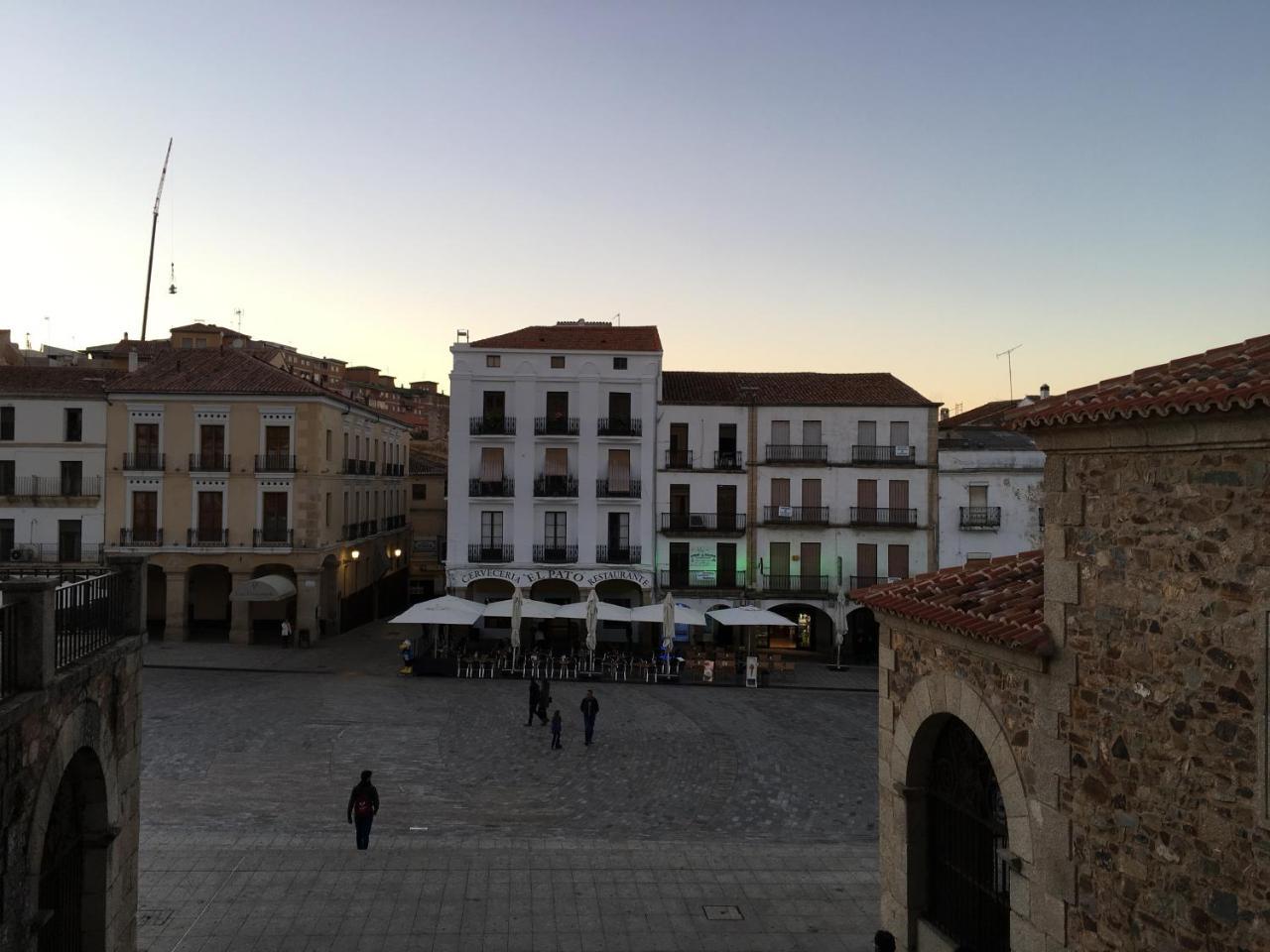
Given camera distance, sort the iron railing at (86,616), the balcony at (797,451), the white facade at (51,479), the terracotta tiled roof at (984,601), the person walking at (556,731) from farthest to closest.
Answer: the balcony at (797,451) → the white facade at (51,479) → the person walking at (556,731) → the iron railing at (86,616) → the terracotta tiled roof at (984,601)

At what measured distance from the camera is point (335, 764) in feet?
63.6

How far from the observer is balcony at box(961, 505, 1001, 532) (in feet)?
114

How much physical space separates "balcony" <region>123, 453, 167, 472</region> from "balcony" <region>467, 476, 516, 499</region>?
39.0ft

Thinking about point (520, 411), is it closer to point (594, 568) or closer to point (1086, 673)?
point (594, 568)

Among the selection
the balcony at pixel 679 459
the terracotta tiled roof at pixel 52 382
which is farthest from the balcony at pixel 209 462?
the balcony at pixel 679 459

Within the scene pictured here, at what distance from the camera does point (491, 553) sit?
3472cm

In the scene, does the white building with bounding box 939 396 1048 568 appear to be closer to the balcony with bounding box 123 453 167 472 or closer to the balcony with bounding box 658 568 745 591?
the balcony with bounding box 658 568 745 591

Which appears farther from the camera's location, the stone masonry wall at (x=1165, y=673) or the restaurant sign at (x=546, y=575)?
the restaurant sign at (x=546, y=575)

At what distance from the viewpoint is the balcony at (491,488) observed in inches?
1372

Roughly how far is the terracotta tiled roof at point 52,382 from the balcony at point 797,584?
26930 millimetres

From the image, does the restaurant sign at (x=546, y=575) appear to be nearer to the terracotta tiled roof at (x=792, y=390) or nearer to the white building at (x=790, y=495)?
the white building at (x=790, y=495)

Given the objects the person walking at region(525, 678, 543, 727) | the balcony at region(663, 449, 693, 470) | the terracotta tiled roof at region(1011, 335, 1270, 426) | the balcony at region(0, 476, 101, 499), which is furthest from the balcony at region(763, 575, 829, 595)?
the terracotta tiled roof at region(1011, 335, 1270, 426)

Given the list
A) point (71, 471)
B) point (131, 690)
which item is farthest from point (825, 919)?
point (71, 471)

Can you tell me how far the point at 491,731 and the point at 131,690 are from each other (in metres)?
12.9
